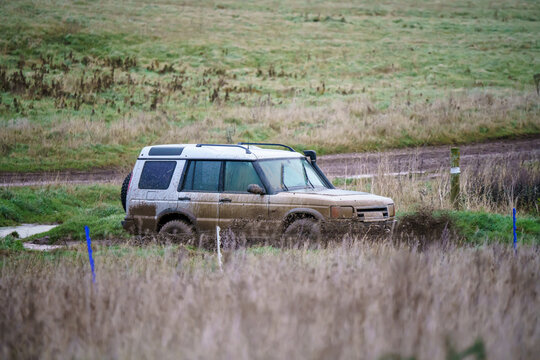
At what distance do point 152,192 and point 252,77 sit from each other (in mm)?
29277

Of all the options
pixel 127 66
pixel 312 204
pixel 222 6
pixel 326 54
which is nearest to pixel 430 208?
pixel 312 204

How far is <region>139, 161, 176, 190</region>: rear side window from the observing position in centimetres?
1070

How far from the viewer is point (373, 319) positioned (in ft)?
14.1

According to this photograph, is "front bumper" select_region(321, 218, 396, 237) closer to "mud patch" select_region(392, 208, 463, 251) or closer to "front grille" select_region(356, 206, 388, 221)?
"front grille" select_region(356, 206, 388, 221)

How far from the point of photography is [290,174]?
10.6 metres

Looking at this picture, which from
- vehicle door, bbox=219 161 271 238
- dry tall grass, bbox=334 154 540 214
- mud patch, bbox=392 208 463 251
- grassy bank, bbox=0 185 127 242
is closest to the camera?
vehicle door, bbox=219 161 271 238

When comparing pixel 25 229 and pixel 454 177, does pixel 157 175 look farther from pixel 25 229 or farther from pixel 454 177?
pixel 454 177

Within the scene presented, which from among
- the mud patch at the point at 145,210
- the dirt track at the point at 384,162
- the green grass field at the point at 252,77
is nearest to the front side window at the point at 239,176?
the mud patch at the point at 145,210

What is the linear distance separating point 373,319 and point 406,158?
57.3 feet

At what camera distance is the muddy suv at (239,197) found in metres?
9.64

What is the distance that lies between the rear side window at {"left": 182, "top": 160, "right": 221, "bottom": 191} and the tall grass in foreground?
13.7ft

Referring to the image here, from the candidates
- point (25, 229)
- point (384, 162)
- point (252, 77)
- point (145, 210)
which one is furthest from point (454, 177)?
point (252, 77)

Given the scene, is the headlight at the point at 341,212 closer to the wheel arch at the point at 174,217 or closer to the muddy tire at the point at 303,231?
the muddy tire at the point at 303,231

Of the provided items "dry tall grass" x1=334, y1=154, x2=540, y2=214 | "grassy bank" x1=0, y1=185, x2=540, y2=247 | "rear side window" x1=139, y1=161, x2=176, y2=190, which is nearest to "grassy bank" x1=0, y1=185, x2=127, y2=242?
"grassy bank" x1=0, y1=185, x2=540, y2=247
